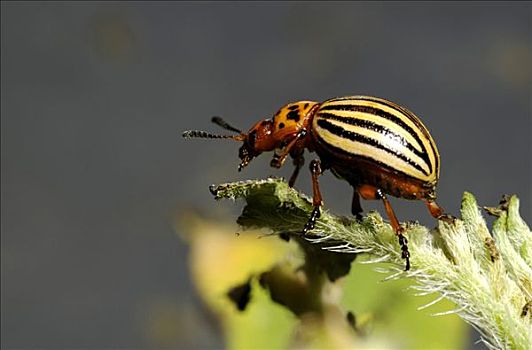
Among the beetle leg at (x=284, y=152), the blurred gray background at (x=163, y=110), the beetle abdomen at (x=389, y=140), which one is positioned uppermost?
the beetle abdomen at (x=389, y=140)

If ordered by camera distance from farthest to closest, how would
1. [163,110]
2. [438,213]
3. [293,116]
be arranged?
[163,110] → [293,116] → [438,213]

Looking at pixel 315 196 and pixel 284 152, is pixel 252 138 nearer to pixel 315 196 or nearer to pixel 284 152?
pixel 284 152

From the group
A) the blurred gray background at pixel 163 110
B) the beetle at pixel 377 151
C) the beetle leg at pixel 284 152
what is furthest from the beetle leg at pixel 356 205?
the blurred gray background at pixel 163 110

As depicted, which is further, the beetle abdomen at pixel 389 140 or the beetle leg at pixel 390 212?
the beetle abdomen at pixel 389 140

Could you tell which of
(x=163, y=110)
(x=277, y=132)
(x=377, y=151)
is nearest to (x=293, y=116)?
(x=277, y=132)

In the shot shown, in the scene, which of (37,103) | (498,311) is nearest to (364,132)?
(498,311)

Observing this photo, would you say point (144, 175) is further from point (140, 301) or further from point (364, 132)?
point (364, 132)

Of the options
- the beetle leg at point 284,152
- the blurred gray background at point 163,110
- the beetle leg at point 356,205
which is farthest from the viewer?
the blurred gray background at point 163,110

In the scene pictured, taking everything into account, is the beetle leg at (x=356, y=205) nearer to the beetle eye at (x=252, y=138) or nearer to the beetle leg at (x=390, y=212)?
the beetle leg at (x=390, y=212)
